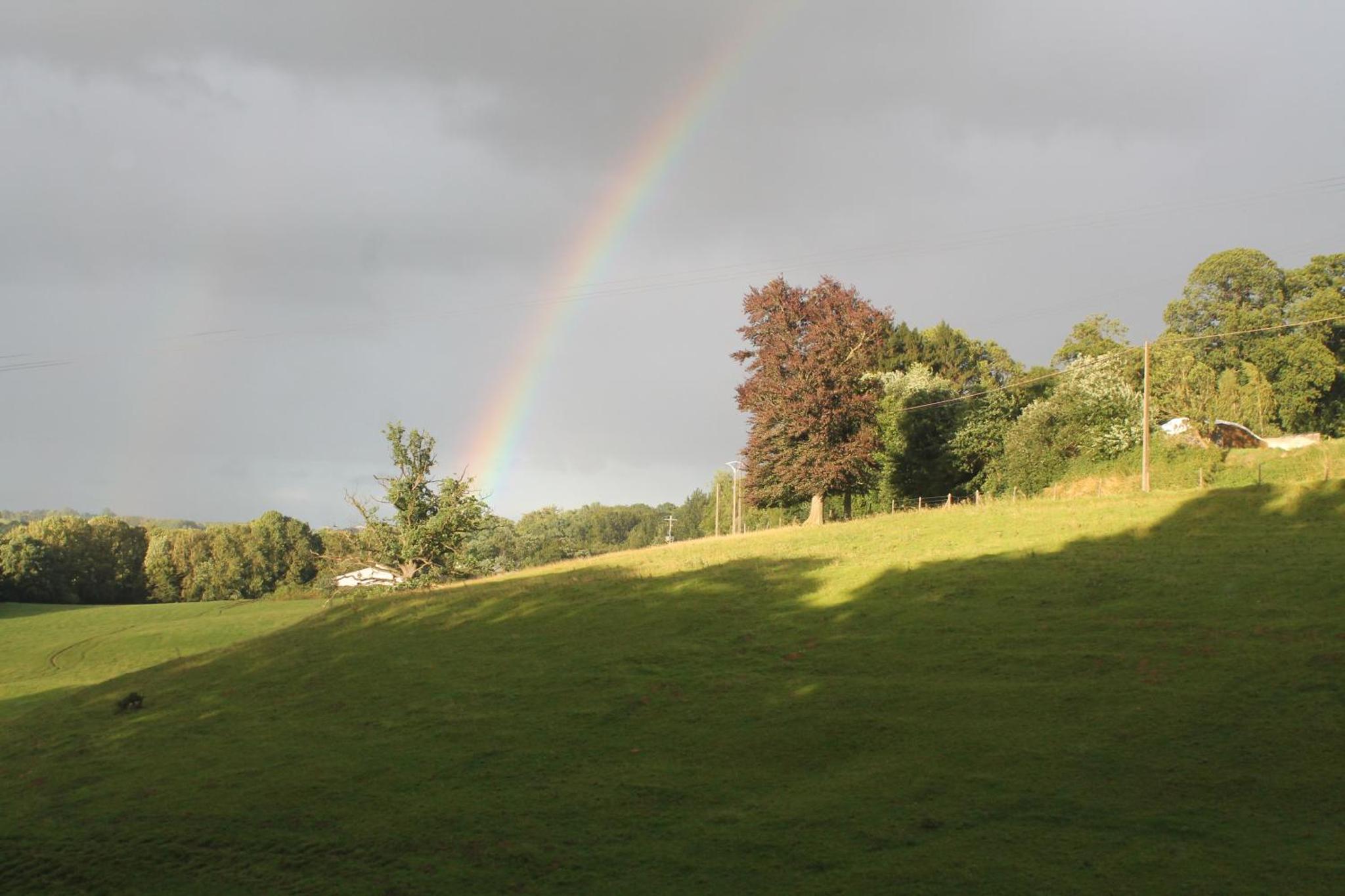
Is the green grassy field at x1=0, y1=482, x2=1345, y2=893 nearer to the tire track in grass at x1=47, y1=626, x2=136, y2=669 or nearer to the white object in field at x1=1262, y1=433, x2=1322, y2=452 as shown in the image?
the tire track in grass at x1=47, y1=626, x2=136, y2=669

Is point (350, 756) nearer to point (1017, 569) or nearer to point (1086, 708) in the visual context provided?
point (1086, 708)

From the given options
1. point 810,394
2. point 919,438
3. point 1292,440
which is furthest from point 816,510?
point 1292,440

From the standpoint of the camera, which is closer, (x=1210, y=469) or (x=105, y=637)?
(x=1210, y=469)

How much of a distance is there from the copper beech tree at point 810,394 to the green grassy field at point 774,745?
24565mm

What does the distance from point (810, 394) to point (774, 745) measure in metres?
40.6

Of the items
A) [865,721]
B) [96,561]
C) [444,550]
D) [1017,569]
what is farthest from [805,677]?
[96,561]

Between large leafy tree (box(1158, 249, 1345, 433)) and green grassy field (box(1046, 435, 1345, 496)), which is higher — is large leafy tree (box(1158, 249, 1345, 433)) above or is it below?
above

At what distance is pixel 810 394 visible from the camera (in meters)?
56.4

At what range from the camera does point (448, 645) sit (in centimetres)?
2852

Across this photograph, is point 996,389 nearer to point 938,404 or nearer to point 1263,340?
point 938,404

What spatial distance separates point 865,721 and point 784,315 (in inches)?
1709

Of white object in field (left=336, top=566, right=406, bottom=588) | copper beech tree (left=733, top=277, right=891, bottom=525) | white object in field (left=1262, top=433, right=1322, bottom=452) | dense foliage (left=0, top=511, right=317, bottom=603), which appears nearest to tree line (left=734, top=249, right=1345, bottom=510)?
copper beech tree (left=733, top=277, right=891, bottom=525)

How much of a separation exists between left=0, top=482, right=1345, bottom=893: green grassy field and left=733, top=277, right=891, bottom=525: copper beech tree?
24565mm

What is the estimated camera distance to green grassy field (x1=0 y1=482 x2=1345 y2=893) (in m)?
12.6
